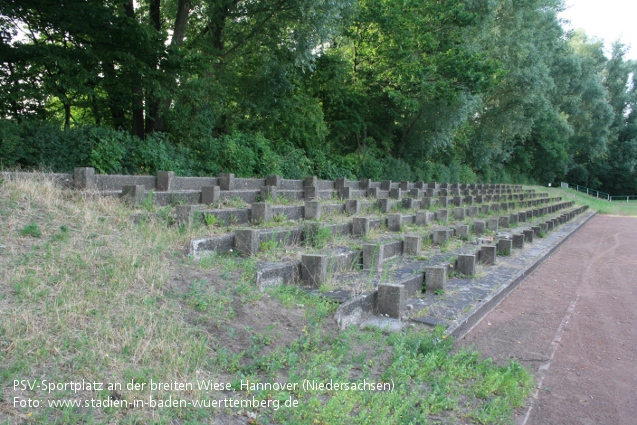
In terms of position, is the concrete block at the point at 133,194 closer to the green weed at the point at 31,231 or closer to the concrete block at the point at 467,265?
the green weed at the point at 31,231

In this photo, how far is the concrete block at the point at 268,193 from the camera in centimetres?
846

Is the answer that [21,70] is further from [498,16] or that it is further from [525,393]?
[498,16]

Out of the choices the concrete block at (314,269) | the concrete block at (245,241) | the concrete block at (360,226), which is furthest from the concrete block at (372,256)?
the concrete block at (245,241)

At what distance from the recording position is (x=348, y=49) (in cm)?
1973

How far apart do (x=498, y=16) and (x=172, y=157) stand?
20498 millimetres

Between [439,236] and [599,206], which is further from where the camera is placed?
[599,206]

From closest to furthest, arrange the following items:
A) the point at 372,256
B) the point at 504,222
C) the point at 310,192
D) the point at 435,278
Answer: the point at 435,278 → the point at 372,256 → the point at 310,192 → the point at 504,222

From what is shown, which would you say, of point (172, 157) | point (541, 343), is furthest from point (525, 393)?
point (172, 157)

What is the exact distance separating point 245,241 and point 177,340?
7.73 ft

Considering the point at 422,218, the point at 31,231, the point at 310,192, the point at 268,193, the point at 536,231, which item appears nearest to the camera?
the point at 31,231

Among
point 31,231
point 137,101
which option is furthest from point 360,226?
point 137,101

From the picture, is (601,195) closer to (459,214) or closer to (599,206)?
(599,206)

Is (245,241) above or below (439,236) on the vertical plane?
above

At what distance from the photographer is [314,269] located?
5453 mm
